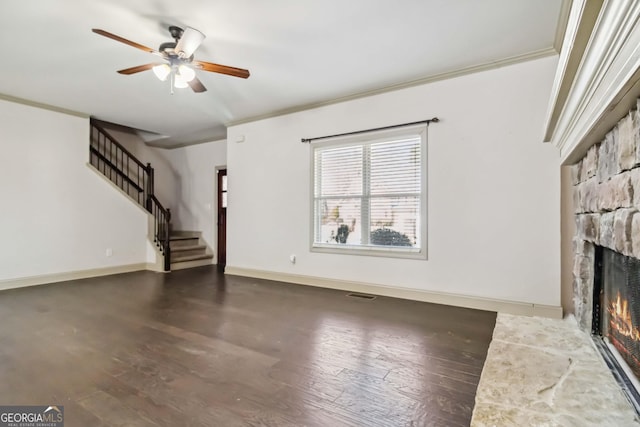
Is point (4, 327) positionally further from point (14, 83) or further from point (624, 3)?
point (624, 3)

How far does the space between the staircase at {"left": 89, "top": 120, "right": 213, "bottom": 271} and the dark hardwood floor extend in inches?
94.3

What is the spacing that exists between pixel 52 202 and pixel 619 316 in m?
7.12

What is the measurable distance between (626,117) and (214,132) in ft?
21.3

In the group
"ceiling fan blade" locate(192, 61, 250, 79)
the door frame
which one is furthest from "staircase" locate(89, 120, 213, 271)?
"ceiling fan blade" locate(192, 61, 250, 79)

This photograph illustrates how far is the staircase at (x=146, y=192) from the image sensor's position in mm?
6285

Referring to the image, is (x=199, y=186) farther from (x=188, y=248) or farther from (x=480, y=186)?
(x=480, y=186)

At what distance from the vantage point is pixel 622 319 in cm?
206

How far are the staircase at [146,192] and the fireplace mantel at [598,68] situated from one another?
6382 mm

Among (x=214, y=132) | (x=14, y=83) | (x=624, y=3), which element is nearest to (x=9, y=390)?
(x=624, y=3)

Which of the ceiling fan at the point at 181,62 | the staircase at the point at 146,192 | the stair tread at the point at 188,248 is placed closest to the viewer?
the ceiling fan at the point at 181,62

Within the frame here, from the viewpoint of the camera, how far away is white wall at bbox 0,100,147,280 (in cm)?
473

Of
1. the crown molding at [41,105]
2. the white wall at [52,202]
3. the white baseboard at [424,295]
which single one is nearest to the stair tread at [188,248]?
the white wall at [52,202]

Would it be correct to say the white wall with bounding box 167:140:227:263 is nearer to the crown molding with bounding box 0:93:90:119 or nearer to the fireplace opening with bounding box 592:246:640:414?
the crown molding with bounding box 0:93:90:119

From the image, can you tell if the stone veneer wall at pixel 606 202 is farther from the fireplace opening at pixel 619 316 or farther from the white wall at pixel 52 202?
the white wall at pixel 52 202
